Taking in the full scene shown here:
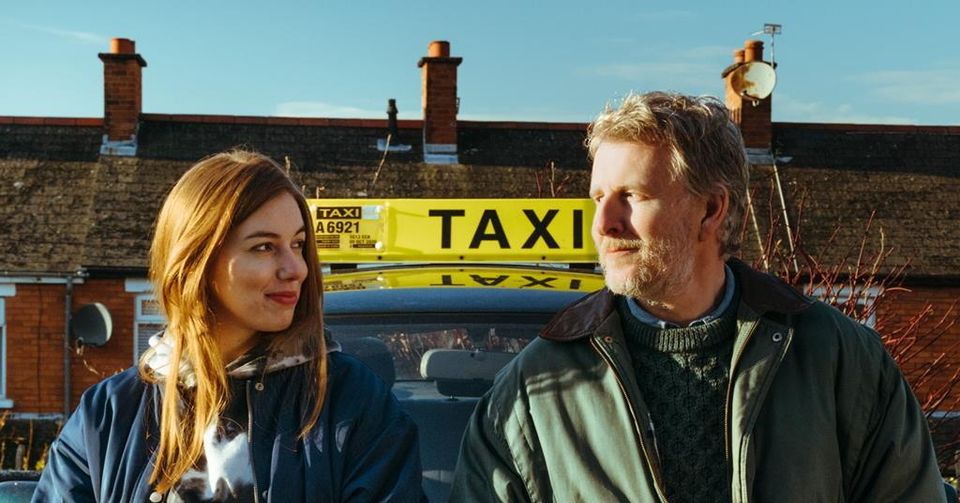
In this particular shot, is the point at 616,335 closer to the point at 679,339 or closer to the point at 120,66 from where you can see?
the point at 679,339

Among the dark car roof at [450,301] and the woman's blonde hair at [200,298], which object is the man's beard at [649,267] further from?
the dark car roof at [450,301]

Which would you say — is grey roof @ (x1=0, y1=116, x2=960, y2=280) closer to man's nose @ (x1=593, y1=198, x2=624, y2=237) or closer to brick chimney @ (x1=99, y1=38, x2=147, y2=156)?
brick chimney @ (x1=99, y1=38, x2=147, y2=156)

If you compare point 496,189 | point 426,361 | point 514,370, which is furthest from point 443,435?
point 496,189

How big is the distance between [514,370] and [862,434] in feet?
2.41

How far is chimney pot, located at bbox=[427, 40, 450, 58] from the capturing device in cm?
2103

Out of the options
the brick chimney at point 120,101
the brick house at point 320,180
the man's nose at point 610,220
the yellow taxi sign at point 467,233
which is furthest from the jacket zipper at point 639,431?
the brick chimney at point 120,101

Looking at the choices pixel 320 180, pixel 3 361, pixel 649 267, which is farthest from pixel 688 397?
pixel 320 180

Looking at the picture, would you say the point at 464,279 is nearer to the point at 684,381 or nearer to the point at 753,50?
the point at 684,381

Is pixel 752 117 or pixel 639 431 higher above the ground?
pixel 752 117

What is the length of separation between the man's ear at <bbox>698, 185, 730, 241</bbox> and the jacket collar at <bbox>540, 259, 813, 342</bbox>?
136 millimetres

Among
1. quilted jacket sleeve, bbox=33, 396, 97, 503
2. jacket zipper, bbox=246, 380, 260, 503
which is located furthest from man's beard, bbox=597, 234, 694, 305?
quilted jacket sleeve, bbox=33, 396, 97, 503

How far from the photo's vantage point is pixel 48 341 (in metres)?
17.9

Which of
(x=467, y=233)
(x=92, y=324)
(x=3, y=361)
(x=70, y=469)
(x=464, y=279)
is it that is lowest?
(x=3, y=361)

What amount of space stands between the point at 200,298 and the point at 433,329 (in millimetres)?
930
